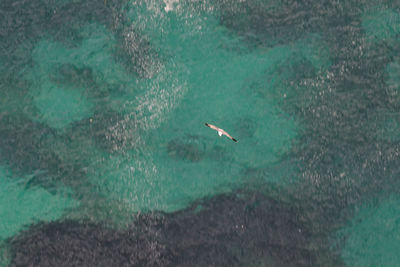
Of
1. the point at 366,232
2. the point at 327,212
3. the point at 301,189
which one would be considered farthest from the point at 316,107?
the point at 366,232

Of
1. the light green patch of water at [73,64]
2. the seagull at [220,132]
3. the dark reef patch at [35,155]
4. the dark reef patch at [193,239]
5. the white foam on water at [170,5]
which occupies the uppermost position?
the white foam on water at [170,5]

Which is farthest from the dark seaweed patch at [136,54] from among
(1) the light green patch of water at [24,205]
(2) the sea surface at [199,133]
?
(1) the light green patch of water at [24,205]

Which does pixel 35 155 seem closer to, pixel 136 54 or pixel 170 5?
pixel 136 54

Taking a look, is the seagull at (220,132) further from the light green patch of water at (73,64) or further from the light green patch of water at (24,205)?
the light green patch of water at (24,205)

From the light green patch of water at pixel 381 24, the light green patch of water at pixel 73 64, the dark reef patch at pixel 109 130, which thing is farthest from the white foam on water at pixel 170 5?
the light green patch of water at pixel 381 24

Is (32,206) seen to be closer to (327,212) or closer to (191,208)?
(191,208)

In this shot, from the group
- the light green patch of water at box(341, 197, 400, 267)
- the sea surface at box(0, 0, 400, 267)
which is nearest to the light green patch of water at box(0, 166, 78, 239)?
the sea surface at box(0, 0, 400, 267)

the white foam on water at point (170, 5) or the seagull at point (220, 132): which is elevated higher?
the white foam on water at point (170, 5)
